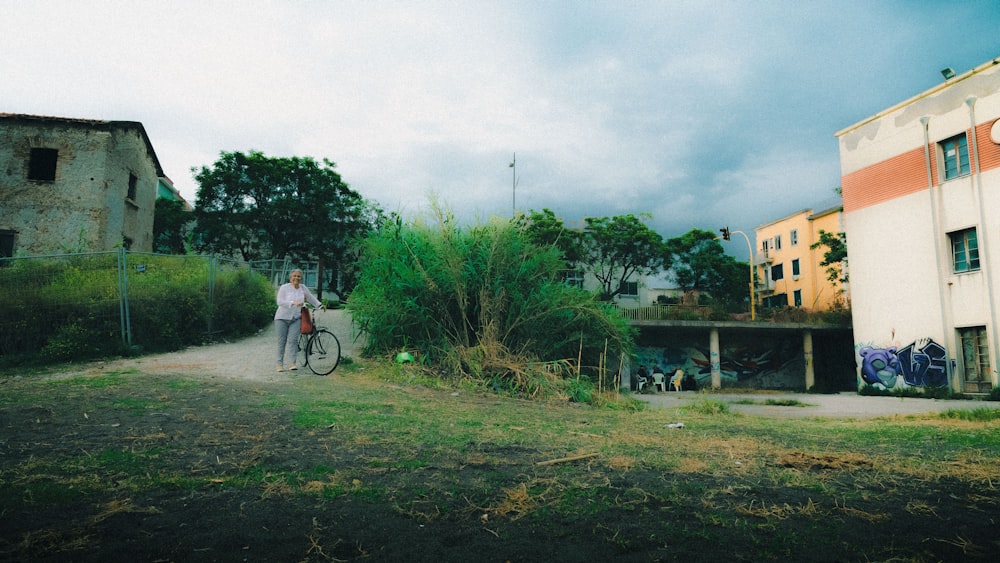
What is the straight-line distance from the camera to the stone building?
17.6 m

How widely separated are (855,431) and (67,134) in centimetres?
2329

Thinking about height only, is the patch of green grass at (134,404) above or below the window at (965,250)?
below

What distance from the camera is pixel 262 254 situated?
28250 millimetres

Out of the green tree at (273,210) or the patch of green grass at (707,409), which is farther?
the green tree at (273,210)

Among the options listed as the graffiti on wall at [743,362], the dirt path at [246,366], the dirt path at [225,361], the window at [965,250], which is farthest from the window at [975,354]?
the dirt path at [225,361]

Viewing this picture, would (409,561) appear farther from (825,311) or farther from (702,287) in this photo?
(702,287)

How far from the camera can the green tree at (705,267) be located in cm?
3331

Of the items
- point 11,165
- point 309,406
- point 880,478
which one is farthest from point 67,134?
point 880,478

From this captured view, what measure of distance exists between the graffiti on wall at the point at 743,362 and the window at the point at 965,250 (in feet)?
36.7

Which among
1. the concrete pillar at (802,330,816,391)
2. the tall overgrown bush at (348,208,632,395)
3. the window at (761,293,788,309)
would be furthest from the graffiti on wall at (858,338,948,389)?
the window at (761,293,788,309)

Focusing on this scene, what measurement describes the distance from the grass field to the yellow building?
115 ft

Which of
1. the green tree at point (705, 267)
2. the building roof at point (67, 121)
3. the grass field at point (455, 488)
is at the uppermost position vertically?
the building roof at point (67, 121)

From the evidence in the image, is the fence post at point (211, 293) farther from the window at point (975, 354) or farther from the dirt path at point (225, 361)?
the window at point (975, 354)

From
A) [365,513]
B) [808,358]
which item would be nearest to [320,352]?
[365,513]
